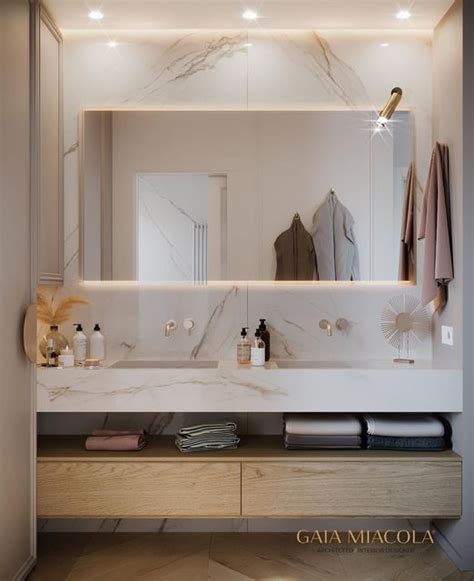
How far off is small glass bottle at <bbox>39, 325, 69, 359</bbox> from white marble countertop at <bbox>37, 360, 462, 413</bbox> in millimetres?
231

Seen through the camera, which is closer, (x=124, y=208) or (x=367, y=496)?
(x=367, y=496)

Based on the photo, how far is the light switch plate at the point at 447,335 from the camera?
8.78 ft

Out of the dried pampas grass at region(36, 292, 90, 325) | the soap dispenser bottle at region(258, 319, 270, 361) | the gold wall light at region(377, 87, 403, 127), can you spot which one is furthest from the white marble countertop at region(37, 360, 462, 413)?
the gold wall light at region(377, 87, 403, 127)

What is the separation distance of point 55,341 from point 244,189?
4.07 feet

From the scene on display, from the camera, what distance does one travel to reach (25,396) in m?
2.44

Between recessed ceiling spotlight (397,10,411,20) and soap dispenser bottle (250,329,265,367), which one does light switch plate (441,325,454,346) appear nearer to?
soap dispenser bottle (250,329,265,367)

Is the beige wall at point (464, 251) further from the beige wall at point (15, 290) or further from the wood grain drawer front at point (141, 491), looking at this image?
the beige wall at point (15, 290)

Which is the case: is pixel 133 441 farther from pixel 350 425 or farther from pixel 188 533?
pixel 350 425

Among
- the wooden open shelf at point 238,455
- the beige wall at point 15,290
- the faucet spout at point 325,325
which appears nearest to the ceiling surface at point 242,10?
the beige wall at point 15,290

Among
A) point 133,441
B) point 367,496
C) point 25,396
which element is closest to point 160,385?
point 133,441

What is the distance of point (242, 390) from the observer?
101 inches

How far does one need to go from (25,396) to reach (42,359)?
398 millimetres

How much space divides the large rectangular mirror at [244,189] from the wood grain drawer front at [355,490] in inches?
38.9

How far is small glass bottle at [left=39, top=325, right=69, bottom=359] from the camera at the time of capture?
110 inches
